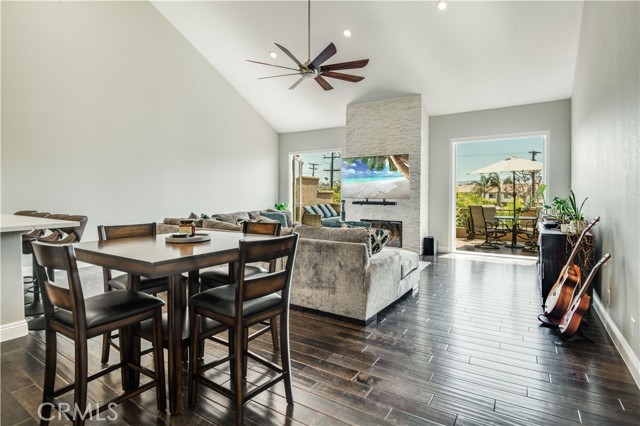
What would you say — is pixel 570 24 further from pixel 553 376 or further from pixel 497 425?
pixel 497 425

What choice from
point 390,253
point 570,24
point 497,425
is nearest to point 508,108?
point 570,24

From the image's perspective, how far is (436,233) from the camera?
7.52m

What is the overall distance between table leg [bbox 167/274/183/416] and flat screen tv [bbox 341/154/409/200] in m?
5.88

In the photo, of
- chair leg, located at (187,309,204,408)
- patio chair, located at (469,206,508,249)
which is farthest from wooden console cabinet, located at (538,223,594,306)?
patio chair, located at (469,206,508,249)

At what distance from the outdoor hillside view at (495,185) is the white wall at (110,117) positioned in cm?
560

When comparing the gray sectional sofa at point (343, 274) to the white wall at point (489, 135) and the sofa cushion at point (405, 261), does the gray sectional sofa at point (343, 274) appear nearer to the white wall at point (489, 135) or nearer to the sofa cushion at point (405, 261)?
the sofa cushion at point (405, 261)

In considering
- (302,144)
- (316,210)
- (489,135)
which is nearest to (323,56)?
(489,135)

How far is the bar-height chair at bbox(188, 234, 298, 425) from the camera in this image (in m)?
1.72

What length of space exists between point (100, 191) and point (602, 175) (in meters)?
6.91

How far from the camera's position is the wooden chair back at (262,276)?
1.68 metres

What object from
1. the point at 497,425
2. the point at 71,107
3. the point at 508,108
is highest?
the point at 508,108

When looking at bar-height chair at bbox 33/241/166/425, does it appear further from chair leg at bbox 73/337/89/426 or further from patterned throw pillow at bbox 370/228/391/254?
patterned throw pillow at bbox 370/228/391/254

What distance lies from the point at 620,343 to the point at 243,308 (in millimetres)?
2904

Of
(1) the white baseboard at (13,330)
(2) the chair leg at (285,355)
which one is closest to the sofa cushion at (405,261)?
(2) the chair leg at (285,355)
